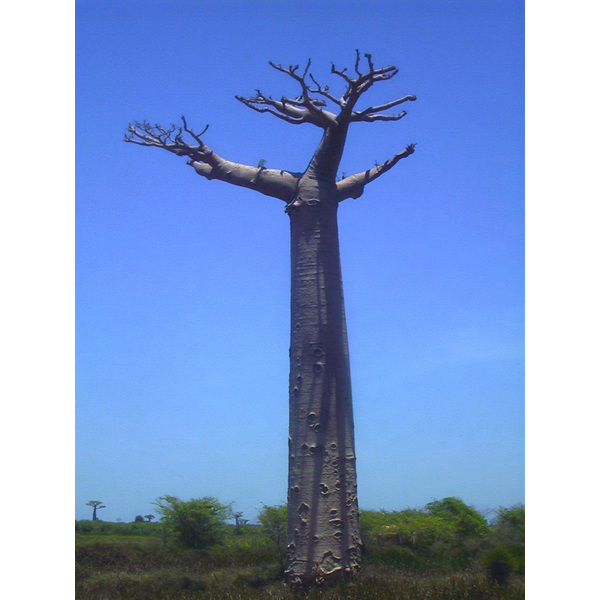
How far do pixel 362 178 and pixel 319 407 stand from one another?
2736mm

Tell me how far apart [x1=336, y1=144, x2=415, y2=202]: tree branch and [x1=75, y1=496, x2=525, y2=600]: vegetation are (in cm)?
390

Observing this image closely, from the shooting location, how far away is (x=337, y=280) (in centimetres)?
763

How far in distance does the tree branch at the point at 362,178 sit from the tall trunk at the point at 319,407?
1.28ft

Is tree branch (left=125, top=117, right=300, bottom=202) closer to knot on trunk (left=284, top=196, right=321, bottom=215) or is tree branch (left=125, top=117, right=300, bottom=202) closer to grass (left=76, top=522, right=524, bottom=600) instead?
knot on trunk (left=284, top=196, right=321, bottom=215)

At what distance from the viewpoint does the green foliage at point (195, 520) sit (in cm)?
998

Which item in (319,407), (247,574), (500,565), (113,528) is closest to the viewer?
(500,565)

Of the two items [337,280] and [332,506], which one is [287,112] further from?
[332,506]

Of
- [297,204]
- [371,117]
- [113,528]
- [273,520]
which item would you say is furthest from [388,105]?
[113,528]

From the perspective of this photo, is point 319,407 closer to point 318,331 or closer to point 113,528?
point 318,331

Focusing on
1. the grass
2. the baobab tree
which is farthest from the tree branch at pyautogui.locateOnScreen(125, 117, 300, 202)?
the grass

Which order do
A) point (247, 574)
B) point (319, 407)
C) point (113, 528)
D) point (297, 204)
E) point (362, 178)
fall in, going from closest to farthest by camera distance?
1. point (319, 407)
2. point (247, 574)
3. point (297, 204)
4. point (362, 178)
5. point (113, 528)

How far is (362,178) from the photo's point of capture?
8352mm
